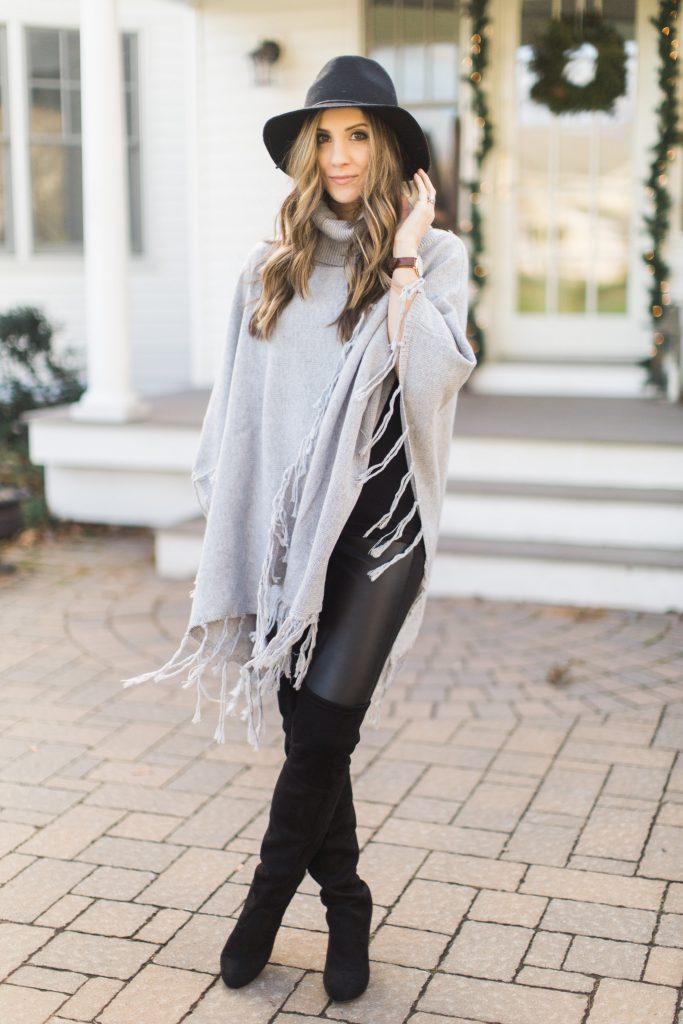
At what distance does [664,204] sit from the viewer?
7.29m

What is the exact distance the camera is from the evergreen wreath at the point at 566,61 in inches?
292

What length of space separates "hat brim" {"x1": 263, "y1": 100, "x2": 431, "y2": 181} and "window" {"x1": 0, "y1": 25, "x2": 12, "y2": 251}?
7720mm

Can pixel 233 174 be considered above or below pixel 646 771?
above

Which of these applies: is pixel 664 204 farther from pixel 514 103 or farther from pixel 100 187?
pixel 100 187

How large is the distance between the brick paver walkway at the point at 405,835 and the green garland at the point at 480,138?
3.08 m

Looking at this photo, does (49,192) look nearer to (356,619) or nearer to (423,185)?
(423,185)

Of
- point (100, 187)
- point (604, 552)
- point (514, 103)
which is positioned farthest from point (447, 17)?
point (604, 552)

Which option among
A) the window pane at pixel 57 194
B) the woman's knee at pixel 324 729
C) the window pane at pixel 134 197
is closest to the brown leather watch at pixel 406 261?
the woman's knee at pixel 324 729

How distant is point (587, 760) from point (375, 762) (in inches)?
26.3

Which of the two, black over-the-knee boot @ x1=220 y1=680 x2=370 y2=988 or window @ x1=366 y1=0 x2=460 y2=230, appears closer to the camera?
black over-the-knee boot @ x1=220 y1=680 x2=370 y2=988

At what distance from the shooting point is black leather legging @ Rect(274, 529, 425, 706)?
2.38m

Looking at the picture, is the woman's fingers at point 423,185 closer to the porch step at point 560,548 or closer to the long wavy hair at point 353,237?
the long wavy hair at point 353,237

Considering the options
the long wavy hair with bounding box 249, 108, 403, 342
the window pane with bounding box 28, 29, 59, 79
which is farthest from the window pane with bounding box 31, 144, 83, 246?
the long wavy hair with bounding box 249, 108, 403, 342

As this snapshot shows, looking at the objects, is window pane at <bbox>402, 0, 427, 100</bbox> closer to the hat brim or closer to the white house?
the white house
